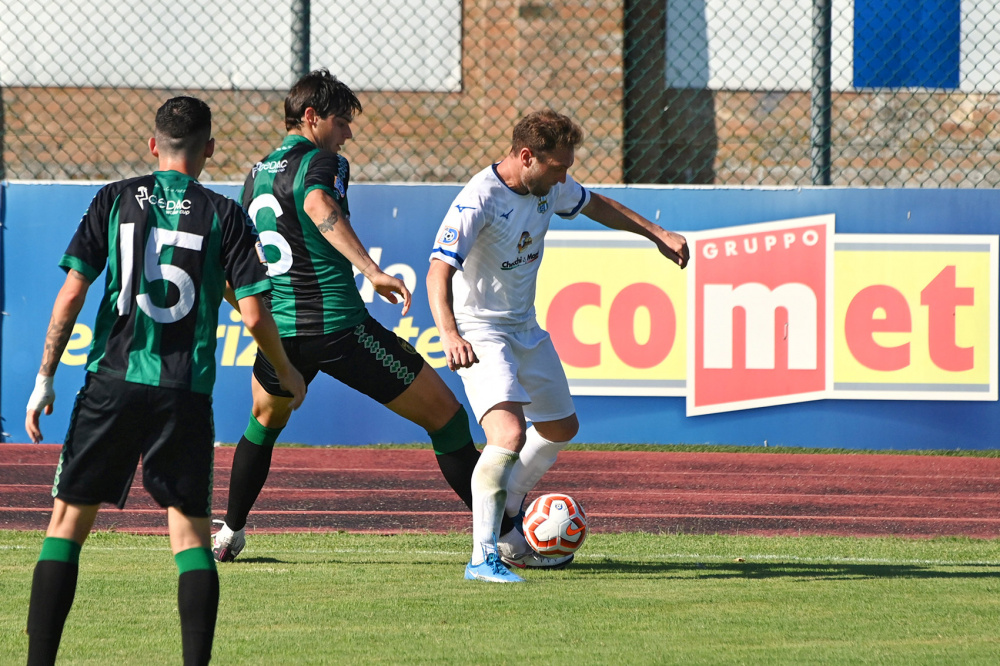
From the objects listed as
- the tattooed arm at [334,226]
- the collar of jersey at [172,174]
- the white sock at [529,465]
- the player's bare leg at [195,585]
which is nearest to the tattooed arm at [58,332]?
the collar of jersey at [172,174]

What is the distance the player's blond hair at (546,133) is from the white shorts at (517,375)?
2.54 feet

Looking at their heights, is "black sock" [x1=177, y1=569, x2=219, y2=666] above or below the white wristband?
below

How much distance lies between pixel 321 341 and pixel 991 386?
217 inches

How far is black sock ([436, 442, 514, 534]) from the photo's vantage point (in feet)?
Answer: 16.9

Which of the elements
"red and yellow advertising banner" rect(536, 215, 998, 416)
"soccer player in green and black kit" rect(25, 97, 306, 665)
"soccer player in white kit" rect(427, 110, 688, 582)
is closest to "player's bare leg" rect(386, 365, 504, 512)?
"soccer player in white kit" rect(427, 110, 688, 582)

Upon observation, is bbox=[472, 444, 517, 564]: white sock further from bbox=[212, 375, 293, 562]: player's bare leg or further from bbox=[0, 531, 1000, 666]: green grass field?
bbox=[212, 375, 293, 562]: player's bare leg

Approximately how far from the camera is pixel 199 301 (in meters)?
3.28

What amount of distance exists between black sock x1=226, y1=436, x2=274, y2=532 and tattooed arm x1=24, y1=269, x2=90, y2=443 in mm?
1885

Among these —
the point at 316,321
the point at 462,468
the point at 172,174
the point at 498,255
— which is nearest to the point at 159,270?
the point at 172,174

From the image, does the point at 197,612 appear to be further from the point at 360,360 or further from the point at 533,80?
the point at 533,80

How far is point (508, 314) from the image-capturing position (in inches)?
197

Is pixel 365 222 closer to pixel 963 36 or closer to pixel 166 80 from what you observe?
pixel 166 80

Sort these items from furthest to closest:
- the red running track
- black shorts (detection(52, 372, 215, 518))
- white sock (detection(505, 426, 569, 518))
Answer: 1. the red running track
2. white sock (detection(505, 426, 569, 518))
3. black shorts (detection(52, 372, 215, 518))

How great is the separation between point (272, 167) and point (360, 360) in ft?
3.02
